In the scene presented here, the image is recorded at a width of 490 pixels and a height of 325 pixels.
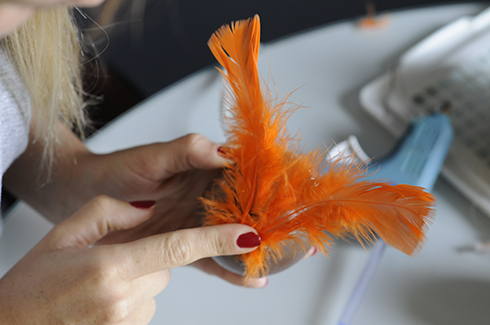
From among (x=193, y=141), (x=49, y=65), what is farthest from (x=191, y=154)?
(x=49, y=65)

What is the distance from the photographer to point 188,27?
78.2 inches

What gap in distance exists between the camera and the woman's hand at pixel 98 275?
460mm

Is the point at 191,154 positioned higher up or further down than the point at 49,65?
further down

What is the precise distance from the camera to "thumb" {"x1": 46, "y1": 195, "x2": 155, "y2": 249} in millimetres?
523

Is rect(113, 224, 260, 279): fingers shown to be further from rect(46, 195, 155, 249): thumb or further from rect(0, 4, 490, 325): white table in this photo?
rect(0, 4, 490, 325): white table

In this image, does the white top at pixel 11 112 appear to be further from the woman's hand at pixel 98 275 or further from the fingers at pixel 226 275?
the fingers at pixel 226 275

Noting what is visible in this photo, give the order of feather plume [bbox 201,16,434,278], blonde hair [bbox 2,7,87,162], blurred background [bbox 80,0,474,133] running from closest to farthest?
feather plume [bbox 201,16,434,278] < blonde hair [bbox 2,7,87,162] < blurred background [bbox 80,0,474,133]

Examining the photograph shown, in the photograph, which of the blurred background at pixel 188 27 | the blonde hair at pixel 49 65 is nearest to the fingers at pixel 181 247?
→ the blonde hair at pixel 49 65

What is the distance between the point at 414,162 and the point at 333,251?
0.64ft

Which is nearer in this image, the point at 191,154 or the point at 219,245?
the point at 219,245

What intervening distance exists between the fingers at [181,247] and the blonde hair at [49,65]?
0.31m

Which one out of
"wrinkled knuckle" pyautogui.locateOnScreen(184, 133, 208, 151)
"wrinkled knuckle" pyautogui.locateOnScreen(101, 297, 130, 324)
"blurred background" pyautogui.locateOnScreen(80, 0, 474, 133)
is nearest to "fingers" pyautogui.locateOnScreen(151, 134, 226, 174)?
"wrinkled knuckle" pyautogui.locateOnScreen(184, 133, 208, 151)

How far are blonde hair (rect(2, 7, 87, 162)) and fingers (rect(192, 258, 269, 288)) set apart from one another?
12.4 inches

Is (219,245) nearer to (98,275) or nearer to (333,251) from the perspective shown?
(98,275)
